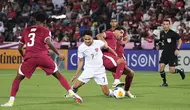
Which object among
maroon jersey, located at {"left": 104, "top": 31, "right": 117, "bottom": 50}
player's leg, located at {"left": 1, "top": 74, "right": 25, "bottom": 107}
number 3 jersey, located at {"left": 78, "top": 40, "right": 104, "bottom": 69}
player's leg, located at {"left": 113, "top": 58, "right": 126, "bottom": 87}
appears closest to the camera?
player's leg, located at {"left": 1, "top": 74, "right": 25, "bottom": 107}

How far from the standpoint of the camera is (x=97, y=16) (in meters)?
31.8

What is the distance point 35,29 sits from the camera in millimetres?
11781

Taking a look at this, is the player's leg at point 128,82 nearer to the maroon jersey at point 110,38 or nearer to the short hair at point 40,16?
the maroon jersey at point 110,38

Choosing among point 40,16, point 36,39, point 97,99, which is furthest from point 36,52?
point 97,99

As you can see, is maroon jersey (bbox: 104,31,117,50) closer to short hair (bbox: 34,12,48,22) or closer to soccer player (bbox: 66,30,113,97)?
soccer player (bbox: 66,30,113,97)

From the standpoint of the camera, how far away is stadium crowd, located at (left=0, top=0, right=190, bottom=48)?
2905 cm

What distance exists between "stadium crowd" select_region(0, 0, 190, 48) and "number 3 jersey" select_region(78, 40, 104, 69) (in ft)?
46.5

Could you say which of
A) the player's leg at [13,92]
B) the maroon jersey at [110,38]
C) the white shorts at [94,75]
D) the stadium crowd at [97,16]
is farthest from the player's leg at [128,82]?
the stadium crowd at [97,16]

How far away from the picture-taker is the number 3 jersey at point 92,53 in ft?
43.7

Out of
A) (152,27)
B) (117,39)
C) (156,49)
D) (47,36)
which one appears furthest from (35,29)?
(152,27)

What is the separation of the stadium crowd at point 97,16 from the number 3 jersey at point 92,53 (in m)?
14.2

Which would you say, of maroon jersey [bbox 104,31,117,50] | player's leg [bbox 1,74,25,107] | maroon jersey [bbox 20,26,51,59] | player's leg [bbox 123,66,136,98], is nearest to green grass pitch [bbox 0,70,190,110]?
player's leg [bbox 1,74,25,107]

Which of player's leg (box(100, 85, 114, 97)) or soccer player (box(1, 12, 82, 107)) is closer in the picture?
soccer player (box(1, 12, 82, 107))

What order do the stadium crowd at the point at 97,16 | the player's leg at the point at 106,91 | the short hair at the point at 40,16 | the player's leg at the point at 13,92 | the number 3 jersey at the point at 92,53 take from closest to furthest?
the player's leg at the point at 13,92 < the short hair at the point at 40,16 < the number 3 jersey at the point at 92,53 < the player's leg at the point at 106,91 < the stadium crowd at the point at 97,16
